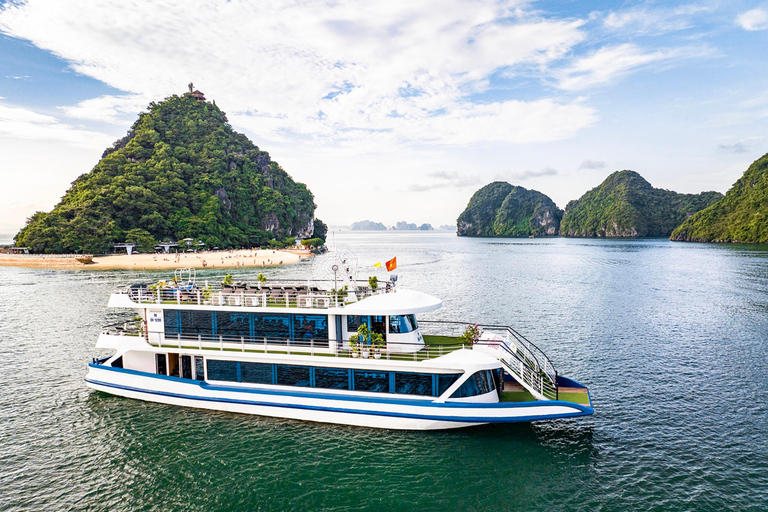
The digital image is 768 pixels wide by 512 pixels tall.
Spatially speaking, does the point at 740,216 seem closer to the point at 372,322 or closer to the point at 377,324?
the point at 377,324

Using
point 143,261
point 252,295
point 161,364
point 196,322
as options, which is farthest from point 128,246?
point 252,295

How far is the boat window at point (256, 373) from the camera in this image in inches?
745

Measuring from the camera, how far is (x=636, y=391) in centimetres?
2284

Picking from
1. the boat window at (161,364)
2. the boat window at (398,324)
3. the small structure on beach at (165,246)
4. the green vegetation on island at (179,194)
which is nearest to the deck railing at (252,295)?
the boat window at (398,324)

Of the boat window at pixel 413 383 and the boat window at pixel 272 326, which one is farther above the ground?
the boat window at pixel 272 326

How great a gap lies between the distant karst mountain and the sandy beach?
16058cm

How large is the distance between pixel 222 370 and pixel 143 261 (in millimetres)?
93182

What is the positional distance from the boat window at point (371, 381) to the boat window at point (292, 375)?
2.30m

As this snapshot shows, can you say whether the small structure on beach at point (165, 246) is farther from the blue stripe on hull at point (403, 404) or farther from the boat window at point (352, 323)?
the boat window at point (352, 323)

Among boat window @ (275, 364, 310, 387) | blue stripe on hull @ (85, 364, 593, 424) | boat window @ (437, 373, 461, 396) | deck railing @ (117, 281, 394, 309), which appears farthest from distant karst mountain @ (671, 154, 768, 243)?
boat window @ (275, 364, 310, 387)

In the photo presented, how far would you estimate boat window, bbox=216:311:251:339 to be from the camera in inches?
781

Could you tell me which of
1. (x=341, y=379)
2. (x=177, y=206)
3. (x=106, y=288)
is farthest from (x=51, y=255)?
(x=341, y=379)

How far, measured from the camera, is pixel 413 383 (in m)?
17.5

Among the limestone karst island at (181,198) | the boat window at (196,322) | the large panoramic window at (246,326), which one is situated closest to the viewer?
the large panoramic window at (246,326)
